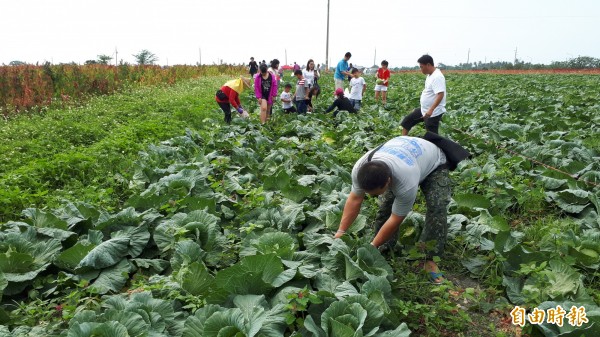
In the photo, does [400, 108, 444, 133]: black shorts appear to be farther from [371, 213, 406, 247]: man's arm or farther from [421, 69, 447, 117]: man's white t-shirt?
[371, 213, 406, 247]: man's arm

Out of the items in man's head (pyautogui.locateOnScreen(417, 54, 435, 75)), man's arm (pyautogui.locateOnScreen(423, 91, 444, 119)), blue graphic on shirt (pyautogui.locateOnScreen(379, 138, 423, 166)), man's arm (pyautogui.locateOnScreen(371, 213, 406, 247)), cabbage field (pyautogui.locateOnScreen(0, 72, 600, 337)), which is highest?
man's head (pyautogui.locateOnScreen(417, 54, 435, 75))

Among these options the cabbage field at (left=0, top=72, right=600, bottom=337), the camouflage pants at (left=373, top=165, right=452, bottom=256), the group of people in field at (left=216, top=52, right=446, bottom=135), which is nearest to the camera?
the cabbage field at (left=0, top=72, right=600, bottom=337)

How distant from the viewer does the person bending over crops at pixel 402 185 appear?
2689mm

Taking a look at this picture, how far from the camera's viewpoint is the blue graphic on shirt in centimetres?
288

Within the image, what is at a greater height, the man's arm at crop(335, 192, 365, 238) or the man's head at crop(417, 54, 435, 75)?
the man's head at crop(417, 54, 435, 75)

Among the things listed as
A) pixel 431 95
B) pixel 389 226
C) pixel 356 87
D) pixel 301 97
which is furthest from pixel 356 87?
pixel 389 226

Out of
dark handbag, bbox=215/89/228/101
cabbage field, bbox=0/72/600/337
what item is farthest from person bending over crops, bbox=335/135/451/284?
dark handbag, bbox=215/89/228/101

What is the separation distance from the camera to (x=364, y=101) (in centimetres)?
1395

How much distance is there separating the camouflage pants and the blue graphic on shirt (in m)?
0.33

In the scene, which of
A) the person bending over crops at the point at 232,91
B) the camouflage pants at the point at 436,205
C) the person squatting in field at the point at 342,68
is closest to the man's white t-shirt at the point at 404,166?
the camouflage pants at the point at 436,205

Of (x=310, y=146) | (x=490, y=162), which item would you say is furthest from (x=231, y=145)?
A: (x=490, y=162)

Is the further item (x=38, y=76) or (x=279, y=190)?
(x=38, y=76)

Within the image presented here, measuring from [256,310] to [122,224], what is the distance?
182 centimetres

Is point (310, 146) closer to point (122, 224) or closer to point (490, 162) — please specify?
point (490, 162)
